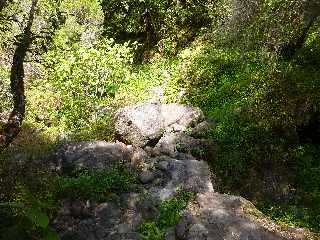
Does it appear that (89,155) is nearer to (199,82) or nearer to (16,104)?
(16,104)

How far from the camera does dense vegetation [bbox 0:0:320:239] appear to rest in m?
11.0

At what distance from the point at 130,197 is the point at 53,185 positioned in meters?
1.77

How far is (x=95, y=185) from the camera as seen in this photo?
10039mm

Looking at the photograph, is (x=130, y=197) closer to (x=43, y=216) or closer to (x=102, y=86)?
(x=102, y=86)

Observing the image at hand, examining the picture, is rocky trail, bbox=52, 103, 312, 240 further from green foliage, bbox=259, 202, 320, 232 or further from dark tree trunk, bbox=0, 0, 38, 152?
dark tree trunk, bbox=0, 0, 38, 152

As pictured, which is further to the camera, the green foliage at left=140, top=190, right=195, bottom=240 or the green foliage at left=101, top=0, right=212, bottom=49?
the green foliage at left=101, top=0, right=212, bottom=49

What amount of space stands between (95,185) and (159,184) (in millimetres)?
1407

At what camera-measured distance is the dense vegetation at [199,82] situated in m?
11.0

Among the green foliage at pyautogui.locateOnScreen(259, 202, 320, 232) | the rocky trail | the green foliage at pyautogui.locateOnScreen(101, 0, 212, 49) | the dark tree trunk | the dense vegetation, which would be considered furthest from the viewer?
the green foliage at pyautogui.locateOnScreen(101, 0, 212, 49)

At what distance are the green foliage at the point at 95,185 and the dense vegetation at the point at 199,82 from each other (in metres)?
0.07

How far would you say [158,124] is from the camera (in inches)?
491

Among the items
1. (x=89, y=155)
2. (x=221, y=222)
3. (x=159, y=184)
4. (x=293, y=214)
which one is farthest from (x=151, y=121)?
(x=221, y=222)

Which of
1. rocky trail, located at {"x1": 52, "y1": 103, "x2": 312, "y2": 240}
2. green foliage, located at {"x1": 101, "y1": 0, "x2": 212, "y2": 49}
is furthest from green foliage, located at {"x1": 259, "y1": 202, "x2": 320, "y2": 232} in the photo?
green foliage, located at {"x1": 101, "y1": 0, "x2": 212, "y2": 49}

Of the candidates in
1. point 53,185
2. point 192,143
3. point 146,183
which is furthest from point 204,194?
point 53,185
